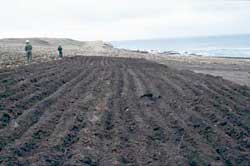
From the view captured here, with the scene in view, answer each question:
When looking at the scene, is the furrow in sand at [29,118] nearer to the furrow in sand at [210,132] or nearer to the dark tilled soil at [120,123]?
the dark tilled soil at [120,123]

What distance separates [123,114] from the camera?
15.5 meters

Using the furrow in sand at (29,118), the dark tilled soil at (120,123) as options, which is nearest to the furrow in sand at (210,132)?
the dark tilled soil at (120,123)

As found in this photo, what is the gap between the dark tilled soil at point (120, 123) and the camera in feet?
37.7

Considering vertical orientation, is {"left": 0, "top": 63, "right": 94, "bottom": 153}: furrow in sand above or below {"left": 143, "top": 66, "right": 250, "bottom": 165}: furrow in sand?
above

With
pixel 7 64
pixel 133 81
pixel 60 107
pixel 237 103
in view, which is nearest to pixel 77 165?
pixel 60 107

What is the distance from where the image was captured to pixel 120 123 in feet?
46.5

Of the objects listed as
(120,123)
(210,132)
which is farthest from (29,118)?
(210,132)

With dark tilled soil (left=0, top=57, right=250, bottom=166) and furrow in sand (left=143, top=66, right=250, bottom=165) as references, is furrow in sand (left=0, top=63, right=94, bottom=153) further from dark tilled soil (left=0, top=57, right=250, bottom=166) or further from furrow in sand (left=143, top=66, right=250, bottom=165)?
furrow in sand (left=143, top=66, right=250, bottom=165)

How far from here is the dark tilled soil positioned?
37.7ft

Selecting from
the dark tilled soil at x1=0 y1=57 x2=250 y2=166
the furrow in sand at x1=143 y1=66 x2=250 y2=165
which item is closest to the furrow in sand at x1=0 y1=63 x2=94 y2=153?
the dark tilled soil at x1=0 y1=57 x2=250 y2=166

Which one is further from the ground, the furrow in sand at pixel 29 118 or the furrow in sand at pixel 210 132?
the furrow in sand at pixel 29 118

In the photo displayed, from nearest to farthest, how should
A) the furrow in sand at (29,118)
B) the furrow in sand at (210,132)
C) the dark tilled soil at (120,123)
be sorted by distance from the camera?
the dark tilled soil at (120,123) < the furrow in sand at (29,118) < the furrow in sand at (210,132)

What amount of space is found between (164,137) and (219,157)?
1.58m

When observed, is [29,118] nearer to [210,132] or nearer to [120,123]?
[120,123]
